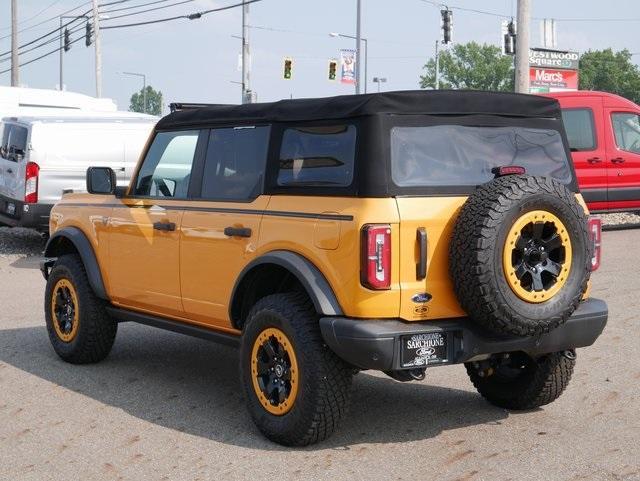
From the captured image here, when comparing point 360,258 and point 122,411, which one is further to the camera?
point 122,411

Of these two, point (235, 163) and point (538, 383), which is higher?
point (235, 163)

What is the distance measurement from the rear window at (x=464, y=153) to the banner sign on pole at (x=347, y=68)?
4362cm

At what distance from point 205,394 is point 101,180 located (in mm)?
1717

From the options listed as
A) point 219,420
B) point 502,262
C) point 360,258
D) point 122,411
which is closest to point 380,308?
point 360,258

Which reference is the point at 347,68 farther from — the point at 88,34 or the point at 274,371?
the point at 274,371

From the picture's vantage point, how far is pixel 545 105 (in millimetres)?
6340

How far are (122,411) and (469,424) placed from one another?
206 cm

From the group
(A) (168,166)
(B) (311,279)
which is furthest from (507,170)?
(A) (168,166)

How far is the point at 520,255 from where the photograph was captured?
557 centimetres

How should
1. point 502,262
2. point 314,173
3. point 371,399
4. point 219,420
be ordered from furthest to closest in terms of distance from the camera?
point 371,399 → point 219,420 → point 314,173 → point 502,262

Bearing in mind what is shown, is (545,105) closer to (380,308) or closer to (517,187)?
(517,187)

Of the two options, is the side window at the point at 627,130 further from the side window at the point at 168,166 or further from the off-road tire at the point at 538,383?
the off-road tire at the point at 538,383

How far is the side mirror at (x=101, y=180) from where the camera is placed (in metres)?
7.70

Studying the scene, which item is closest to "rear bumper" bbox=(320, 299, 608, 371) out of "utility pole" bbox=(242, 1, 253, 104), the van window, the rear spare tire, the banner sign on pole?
the rear spare tire
